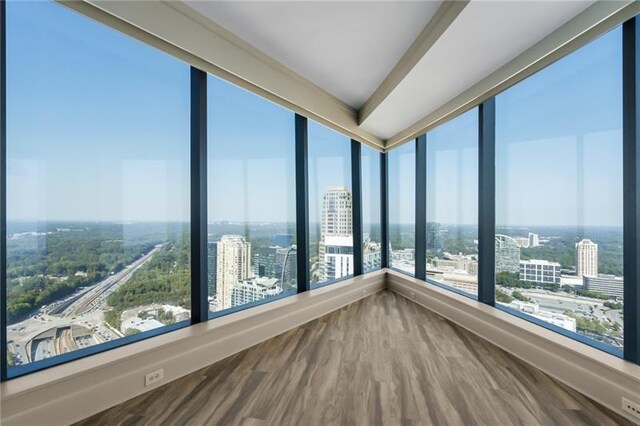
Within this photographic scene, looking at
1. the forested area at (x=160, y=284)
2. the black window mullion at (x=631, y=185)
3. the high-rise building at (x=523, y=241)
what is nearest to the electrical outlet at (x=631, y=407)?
the black window mullion at (x=631, y=185)

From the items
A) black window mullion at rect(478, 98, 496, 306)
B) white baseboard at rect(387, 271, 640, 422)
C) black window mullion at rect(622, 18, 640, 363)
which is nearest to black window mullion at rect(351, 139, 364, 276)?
white baseboard at rect(387, 271, 640, 422)

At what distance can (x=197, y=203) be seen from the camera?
2.34m

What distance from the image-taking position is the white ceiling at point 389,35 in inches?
76.2

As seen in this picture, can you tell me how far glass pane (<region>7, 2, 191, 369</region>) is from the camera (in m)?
1.56

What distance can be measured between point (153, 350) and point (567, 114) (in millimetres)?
3968

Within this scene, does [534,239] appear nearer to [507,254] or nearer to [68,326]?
[507,254]

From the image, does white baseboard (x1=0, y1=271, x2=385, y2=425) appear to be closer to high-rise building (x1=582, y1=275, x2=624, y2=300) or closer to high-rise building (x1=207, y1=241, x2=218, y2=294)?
high-rise building (x1=207, y1=241, x2=218, y2=294)

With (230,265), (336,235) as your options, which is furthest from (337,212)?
(230,265)

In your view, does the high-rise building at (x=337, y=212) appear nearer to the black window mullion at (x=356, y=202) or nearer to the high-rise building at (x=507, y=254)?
the black window mullion at (x=356, y=202)

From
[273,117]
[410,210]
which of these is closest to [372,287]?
[410,210]

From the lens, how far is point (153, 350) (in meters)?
1.90

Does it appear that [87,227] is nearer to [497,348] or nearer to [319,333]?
[319,333]

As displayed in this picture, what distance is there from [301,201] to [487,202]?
2.24 meters

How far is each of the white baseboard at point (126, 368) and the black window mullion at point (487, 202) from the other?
2295mm
